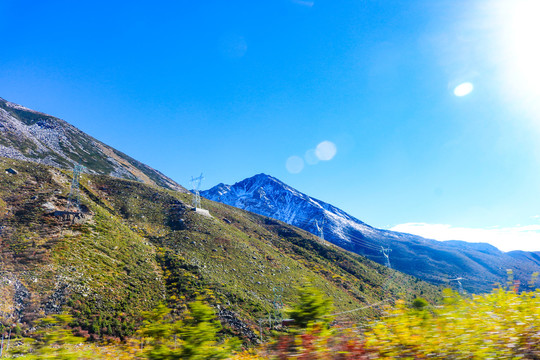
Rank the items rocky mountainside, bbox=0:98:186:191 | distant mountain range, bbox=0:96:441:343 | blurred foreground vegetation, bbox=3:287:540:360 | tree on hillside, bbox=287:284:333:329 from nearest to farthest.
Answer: blurred foreground vegetation, bbox=3:287:540:360, tree on hillside, bbox=287:284:333:329, distant mountain range, bbox=0:96:441:343, rocky mountainside, bbox=0:98:186:191


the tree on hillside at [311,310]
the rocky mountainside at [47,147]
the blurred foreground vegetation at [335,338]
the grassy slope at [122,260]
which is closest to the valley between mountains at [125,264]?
the grassy slope at [122,260]

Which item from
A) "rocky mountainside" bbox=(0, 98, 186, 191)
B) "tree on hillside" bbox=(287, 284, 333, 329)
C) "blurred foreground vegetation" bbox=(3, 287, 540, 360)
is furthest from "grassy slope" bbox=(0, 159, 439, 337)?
"rocky mountainside" bbox=(0, 98, 186, 191)

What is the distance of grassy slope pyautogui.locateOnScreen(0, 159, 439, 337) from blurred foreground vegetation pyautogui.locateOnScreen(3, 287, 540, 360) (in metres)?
3.08

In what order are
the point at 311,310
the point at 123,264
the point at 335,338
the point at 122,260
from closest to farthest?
the point at 335,338, the point at 311,310, the point at 123,264, the point at 122,260

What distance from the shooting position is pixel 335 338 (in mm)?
4168

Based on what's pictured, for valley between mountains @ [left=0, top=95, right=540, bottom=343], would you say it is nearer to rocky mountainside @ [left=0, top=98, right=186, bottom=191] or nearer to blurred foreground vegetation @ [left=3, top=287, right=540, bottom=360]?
blurred foreground vegetation @ [left=3, top=287, right=540, bottom=360]

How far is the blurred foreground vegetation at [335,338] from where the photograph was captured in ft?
12.5

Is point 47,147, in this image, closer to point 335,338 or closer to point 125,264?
point 125,264

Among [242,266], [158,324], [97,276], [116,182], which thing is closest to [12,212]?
[97,276]

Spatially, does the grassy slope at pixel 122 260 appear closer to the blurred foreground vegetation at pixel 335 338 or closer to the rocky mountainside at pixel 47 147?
the blurred foreground vegetation at pixel 335 338

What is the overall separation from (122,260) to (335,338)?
52.4 m

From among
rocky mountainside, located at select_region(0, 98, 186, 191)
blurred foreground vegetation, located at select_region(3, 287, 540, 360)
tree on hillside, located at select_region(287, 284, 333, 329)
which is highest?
rocky mountainside, located at select_region(0, 98, 186, 191)

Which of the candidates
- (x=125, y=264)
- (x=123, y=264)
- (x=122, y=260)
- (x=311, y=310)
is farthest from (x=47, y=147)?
(x=311, y=310)

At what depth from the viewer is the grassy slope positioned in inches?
1281
